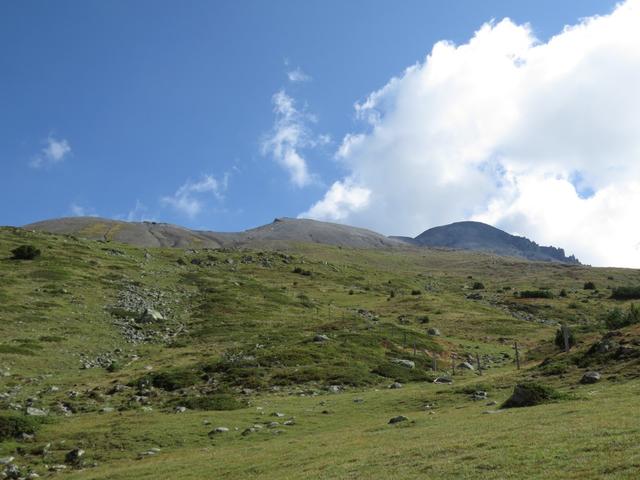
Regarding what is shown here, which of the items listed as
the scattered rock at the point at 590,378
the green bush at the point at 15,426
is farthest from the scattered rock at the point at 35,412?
the scattered rock at the point at 590,378

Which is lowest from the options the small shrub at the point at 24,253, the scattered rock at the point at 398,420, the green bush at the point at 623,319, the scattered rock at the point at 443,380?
the scattered rock at the point at 398,420

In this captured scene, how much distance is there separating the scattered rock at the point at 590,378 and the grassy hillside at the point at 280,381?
49 centimetres

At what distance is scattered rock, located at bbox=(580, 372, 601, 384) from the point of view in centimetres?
3288

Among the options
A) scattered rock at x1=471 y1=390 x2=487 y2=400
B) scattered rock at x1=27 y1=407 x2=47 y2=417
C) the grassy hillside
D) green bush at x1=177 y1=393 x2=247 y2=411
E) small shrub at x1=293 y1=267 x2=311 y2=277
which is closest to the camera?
the grassy hillside

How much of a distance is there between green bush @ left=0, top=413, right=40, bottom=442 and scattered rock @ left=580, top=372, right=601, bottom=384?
1241 inches

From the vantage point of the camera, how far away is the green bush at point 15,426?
2920 centimetres

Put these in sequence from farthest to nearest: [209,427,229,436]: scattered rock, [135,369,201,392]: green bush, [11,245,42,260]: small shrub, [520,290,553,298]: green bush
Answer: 1. [520,290,553,298]: green bush
2. [11,245,42,260]: small shrub
3. [135,369,201,392]: green bush
4. [209,427,229,436]: scattered rock

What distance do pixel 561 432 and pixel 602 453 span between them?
12.6 ft

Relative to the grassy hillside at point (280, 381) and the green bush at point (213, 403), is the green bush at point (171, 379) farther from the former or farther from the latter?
the green bush at point (213, 403)

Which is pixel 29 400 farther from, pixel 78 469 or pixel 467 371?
pixel 467 371

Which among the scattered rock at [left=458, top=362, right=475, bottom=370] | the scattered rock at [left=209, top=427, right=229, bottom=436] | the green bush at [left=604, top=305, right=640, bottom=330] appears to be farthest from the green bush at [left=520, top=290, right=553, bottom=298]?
the scattered rock at [left=209, top=427, right=229, bottom=436]

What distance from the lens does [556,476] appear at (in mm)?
13703

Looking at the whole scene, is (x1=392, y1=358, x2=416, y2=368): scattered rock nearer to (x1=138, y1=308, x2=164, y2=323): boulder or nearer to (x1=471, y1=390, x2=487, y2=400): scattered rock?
(x1=471, y1=390, x2=487, y2=400): scattered rock

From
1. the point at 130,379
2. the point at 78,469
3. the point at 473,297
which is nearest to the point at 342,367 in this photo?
the point at 130,379
